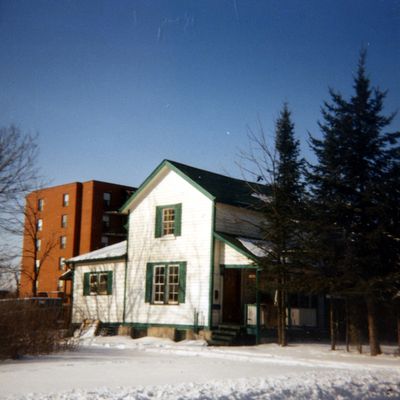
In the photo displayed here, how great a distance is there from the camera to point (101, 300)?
27.9 metres

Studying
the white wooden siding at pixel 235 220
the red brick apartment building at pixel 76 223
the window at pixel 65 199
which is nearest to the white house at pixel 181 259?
the white wooden siding at pixel 235 220

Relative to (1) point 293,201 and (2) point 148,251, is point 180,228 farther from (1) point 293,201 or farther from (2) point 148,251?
(1) point 293,201

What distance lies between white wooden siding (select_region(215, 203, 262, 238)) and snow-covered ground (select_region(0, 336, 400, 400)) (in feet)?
24.9

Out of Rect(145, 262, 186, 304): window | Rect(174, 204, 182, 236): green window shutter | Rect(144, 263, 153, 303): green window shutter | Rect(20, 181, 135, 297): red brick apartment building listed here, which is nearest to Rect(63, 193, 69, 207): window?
Rect(20, 181, 135, 297): red brick apartment building

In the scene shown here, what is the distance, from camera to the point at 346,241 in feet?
59.8

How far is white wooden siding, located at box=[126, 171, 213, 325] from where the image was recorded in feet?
78.0

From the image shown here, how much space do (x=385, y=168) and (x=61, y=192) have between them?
49325 millimetres

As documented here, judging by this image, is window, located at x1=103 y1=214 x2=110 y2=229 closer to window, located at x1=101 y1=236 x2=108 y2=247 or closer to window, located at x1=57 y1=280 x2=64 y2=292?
window, located at x1=101 y1=236 x2=108 y2=247

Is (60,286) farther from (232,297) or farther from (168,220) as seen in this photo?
(232,297)

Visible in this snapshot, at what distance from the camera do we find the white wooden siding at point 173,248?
23.8m

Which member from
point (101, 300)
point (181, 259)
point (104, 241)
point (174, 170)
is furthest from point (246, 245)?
point (104, 241)

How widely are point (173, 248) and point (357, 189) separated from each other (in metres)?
9.41

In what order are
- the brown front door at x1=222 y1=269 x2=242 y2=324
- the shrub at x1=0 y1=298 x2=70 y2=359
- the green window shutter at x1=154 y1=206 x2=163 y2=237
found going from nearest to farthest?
the shrub at x1=0 y1=298 x2=70 y2=359 < the brown front door at x1=222 y1=269 x2=242 y2=324 < the green window shutter at x1=154 y1=206 x2=163 y2=237

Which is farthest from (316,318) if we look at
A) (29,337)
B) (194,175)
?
(29,337)
